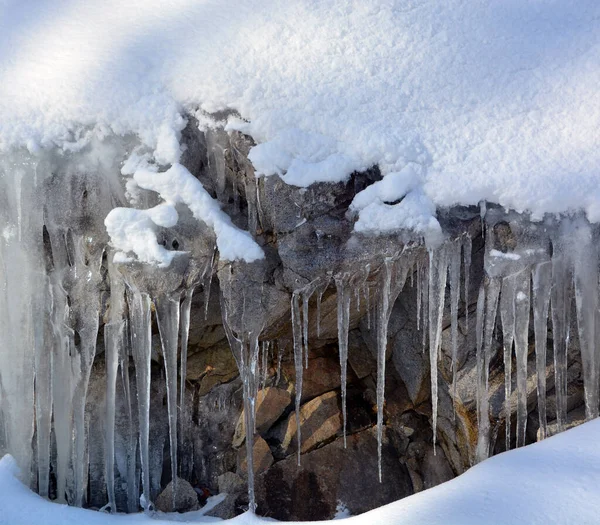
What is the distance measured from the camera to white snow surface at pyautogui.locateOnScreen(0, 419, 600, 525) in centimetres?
262

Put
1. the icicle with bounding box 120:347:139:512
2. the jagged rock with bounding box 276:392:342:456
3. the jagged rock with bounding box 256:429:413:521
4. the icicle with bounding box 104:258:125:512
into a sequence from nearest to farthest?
the icicle with bounding box 104:258:125:512 < the icicle with bounding box 120:347:139:512 < the jagged rock with bounding box 256:429:413:521 < the jagged rock with bounding box 276:392:342:456

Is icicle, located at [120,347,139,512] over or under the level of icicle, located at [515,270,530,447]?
under

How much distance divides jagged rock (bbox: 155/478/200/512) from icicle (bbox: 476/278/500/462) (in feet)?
5.33

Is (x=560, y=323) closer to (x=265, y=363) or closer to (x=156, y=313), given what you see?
(x=265, y=363)

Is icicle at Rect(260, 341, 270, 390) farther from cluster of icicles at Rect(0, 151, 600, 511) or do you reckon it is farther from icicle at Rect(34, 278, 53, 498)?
icicle at Rect(34, 278, 53, 498)

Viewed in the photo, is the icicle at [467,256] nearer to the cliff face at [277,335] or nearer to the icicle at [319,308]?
the cliff face at [277,335]

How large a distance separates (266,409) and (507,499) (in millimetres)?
2003

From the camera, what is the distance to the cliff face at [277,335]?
A: 343 cm

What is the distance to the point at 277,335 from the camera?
3.92 meters

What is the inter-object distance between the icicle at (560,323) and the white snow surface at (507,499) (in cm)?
34

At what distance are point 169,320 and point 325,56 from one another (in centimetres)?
155

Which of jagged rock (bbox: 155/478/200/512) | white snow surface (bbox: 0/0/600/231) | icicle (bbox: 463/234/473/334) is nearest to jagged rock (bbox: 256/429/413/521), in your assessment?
jagged rock (bbox: 155/478/200/512)

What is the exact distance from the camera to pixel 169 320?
359 cm

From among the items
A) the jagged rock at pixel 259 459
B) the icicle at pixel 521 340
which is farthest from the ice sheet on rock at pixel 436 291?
the jagged rock at pixel 259 459
